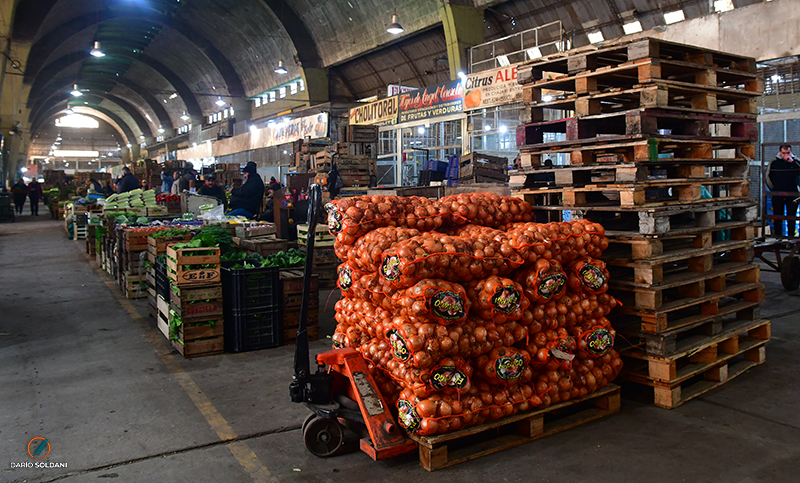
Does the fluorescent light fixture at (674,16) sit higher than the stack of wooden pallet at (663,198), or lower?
higher

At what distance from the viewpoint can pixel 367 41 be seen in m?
27.5

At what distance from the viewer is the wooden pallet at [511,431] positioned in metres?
3.76

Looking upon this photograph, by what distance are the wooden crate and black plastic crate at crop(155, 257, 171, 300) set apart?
479 millimetres

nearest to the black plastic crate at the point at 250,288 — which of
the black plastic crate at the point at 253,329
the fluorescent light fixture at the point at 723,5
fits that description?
the black plastic crate at the point at 253,329

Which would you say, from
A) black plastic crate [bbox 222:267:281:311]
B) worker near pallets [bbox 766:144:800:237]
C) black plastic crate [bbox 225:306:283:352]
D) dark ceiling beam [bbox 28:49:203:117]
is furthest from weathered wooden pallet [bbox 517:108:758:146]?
dark ceiling beam [bbox 28:49:203:117]

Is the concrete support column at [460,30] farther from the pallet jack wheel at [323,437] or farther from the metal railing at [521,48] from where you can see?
the pallet jack wheel at [323,437]

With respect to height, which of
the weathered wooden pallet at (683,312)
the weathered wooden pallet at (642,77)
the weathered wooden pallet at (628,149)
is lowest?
the weathered wooden pallet at (683,312)

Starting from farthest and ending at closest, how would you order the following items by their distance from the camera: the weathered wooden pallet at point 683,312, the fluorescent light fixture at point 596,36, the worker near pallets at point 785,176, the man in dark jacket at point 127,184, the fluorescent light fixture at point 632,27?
1. the fluorescent light fixture at point 596,36
2. the fluorescent light fixture at point 632,27
3. the man in dark jacket at point 127,184
4. the worker near pallets at point 785,176
5. the weathered wooden pallet at point 683,312

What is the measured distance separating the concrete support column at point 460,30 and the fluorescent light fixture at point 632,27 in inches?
203

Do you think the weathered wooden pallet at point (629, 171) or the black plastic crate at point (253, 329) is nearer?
the weathered wooden pallet at point (629, 171)

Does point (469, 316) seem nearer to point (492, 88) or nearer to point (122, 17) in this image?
point (492, 88)

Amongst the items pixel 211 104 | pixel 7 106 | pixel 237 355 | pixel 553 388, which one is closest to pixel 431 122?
pixel 237 355

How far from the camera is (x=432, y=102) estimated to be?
22172 millimetres

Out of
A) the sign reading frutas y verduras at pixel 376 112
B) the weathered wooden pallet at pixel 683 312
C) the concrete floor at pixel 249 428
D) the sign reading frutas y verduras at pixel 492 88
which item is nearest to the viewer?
the concrete floor at pixel 249 428
